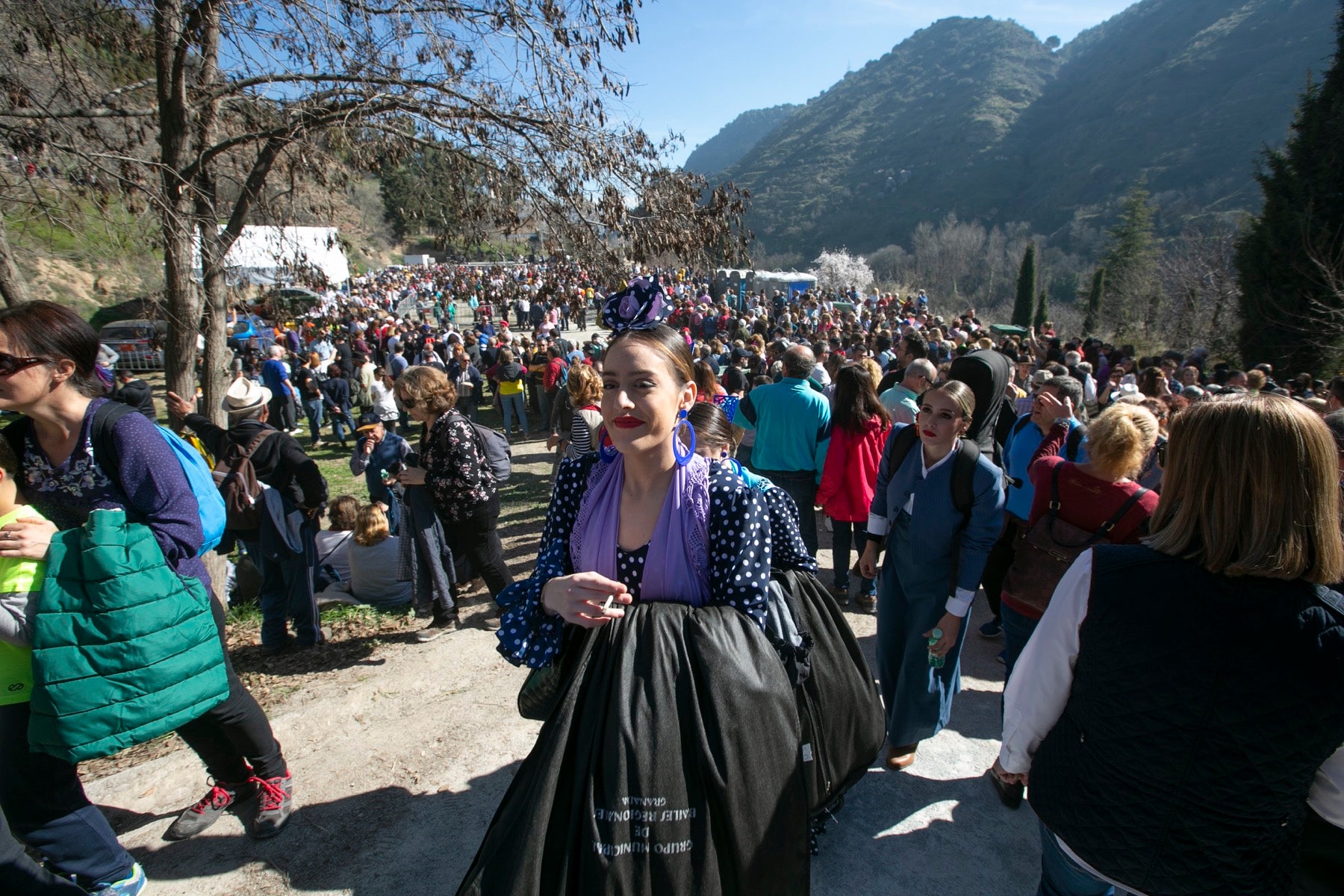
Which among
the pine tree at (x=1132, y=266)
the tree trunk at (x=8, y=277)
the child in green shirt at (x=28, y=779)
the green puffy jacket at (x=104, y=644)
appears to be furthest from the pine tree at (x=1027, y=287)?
the child in green shirt at (x=28, y=779)

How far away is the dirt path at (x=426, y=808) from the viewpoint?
2.42 metres

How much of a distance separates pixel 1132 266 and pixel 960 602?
138ft

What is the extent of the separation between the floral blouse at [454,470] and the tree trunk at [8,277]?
8.31ft

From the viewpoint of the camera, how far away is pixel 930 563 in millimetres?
2838

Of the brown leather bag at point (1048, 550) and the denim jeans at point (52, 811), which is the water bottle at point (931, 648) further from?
the denim jeans at point (52, 811)

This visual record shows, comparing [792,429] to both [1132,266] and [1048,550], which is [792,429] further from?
[1132,266]

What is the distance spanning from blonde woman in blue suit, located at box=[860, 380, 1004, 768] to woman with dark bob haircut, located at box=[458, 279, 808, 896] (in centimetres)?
145

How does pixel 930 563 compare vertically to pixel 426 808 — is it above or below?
above

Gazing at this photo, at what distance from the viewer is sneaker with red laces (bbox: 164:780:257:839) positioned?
8.52 ft

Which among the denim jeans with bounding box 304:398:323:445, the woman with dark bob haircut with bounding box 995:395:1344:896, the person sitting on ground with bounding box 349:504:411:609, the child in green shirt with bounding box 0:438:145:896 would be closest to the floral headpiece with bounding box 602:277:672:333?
the woman with dark bob haircut with bounding box 995:395:1344:896

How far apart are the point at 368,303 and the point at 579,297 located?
74.0ft

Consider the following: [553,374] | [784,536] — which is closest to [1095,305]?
[553,374]

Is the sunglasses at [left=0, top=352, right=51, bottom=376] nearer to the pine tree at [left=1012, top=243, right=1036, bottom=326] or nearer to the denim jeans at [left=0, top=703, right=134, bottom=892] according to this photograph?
the denim jeans at [left=0, top=703, right=134, bottom=892]

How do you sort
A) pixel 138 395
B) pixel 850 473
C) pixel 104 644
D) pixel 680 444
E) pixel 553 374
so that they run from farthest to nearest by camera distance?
pixel 553 374
pixel 850 473
pixel 138 395
pixel 104 644
pixel 680 444
